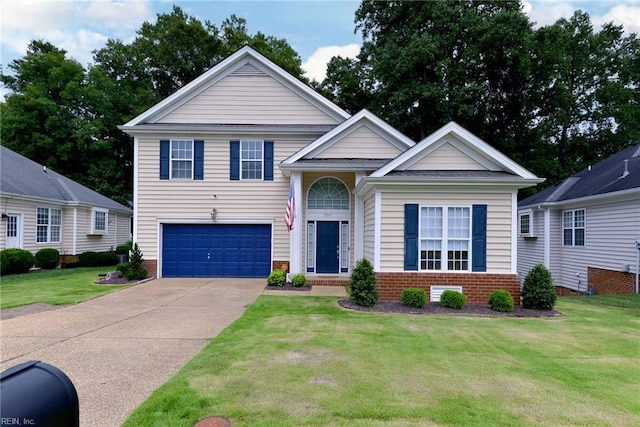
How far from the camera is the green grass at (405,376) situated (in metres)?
3.69

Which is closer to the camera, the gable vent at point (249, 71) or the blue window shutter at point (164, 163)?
the blue window shutter at point (164, 163)

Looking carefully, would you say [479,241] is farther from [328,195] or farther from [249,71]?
[249,71]

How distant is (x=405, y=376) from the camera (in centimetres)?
467

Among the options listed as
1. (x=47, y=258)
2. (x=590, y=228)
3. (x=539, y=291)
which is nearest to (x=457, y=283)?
(x=539, y=291)

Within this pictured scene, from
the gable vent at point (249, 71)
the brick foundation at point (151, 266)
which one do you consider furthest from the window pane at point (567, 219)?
the brick foundation at point (151, 266)

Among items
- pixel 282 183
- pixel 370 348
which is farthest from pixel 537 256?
pixel 370 348

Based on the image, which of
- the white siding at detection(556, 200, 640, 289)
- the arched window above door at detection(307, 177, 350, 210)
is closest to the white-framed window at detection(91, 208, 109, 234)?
the arched window above door at detection(307, 177, 350, 210)

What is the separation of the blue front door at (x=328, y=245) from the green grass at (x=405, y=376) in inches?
241

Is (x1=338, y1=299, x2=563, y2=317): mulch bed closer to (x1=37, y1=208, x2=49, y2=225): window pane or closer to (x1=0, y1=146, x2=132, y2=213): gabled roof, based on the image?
(x1=0, y1=146, x2=132, y2=213): gabled roof

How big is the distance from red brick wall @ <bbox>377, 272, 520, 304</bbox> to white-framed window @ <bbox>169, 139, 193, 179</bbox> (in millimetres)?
8893

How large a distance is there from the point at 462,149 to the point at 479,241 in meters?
2.64

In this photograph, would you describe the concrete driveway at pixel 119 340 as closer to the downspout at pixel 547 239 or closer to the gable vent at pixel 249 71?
the gable vent at pixel 249 71

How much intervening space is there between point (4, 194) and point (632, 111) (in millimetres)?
36932

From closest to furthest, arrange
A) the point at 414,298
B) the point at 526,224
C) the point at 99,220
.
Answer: the point at 414,298 < the point at 526,224 < the point at 99,220
